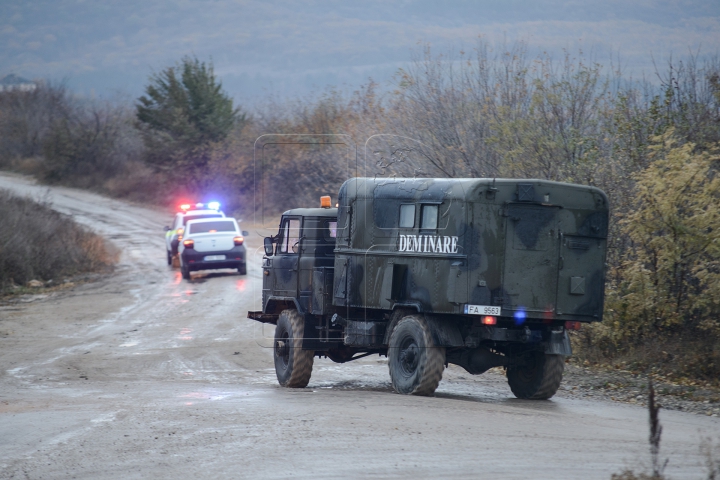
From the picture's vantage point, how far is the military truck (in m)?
9.73

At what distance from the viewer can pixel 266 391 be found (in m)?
11.4

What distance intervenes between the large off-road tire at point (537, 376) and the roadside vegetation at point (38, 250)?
1765 centimetres

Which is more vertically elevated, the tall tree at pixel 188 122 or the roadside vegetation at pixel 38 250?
the tall tree at pixel 188 122

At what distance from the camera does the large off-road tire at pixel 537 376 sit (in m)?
10.5

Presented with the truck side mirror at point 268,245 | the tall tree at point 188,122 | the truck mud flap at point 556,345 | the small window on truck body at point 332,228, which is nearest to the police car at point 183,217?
the truck side mirror at point 268,245

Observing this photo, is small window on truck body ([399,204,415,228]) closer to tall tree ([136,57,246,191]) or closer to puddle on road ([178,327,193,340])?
puddle on road ([178,327,193,340])

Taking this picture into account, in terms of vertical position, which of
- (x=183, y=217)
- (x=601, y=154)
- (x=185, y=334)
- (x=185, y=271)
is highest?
(x=601, y=154)

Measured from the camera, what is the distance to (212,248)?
83.1 ft

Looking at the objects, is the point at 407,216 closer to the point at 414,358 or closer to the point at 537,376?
the point at 414,358

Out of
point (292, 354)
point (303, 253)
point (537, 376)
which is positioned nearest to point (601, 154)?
point (537, 376)

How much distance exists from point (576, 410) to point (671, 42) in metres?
132

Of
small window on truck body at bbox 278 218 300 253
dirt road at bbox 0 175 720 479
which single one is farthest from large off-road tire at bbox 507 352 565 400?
small window on truck body at bbox 278 218 300 253

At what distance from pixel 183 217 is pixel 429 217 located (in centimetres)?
1939

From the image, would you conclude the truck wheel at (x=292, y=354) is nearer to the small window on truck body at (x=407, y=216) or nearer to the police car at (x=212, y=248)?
the small window on truck body at (x=407, y=216)
